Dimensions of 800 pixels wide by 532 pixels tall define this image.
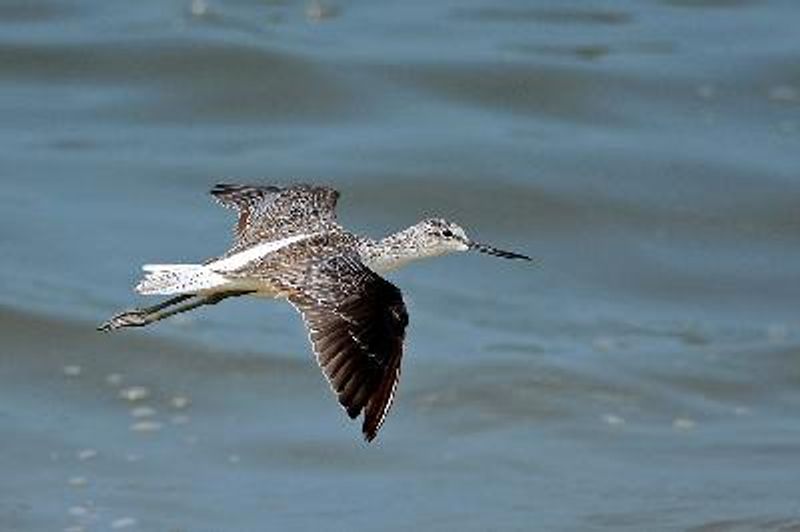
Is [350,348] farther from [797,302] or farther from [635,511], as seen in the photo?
[797,302]

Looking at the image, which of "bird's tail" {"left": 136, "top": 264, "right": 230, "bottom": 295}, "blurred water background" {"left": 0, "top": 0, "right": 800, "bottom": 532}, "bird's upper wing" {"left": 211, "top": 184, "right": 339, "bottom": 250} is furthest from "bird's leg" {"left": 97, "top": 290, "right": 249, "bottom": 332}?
"blurred water background" {"left": 0, "top": 0, "right": 800, "bottom": 532}

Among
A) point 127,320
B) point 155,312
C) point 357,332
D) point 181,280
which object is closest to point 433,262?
point 155,312

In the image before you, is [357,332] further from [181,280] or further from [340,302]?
[181,280]

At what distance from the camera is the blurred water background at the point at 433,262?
9.11 m

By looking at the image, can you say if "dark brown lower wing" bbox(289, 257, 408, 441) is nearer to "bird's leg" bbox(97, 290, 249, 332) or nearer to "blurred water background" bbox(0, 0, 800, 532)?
"bird's leg" bbox(97, 290, 249, 332)

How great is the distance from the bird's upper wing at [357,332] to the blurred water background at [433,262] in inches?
91.9

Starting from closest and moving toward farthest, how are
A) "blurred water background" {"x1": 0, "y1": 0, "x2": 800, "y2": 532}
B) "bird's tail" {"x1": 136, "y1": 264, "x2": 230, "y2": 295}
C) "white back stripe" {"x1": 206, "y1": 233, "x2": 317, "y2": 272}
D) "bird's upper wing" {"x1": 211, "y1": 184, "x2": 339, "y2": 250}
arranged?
"bird's tail" {"x1": 136, "y1": 264, "x2": 230, "y2": 295} → "white back stripe" {"x1": 206, "y1": 233, "x2": 317, "y2": 272} → "bird's upper wing" {"x1": 211, "y1": 184, "x2": 339, "y2": 250} → "blurred water background" {"x1": 0, "y1": 0, "x2": 800, "y2": 532}

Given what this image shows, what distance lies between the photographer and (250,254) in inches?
274

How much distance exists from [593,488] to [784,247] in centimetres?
319

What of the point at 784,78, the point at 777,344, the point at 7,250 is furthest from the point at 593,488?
the point at 784,78

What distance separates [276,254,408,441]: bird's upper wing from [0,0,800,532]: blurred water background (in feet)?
7.66

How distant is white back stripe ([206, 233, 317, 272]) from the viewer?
22.3ft

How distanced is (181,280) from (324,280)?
0.42m

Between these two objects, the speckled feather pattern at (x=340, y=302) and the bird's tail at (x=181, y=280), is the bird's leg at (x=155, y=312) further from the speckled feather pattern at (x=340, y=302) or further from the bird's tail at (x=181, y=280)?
the bird's tail at (x=181, y=280)
